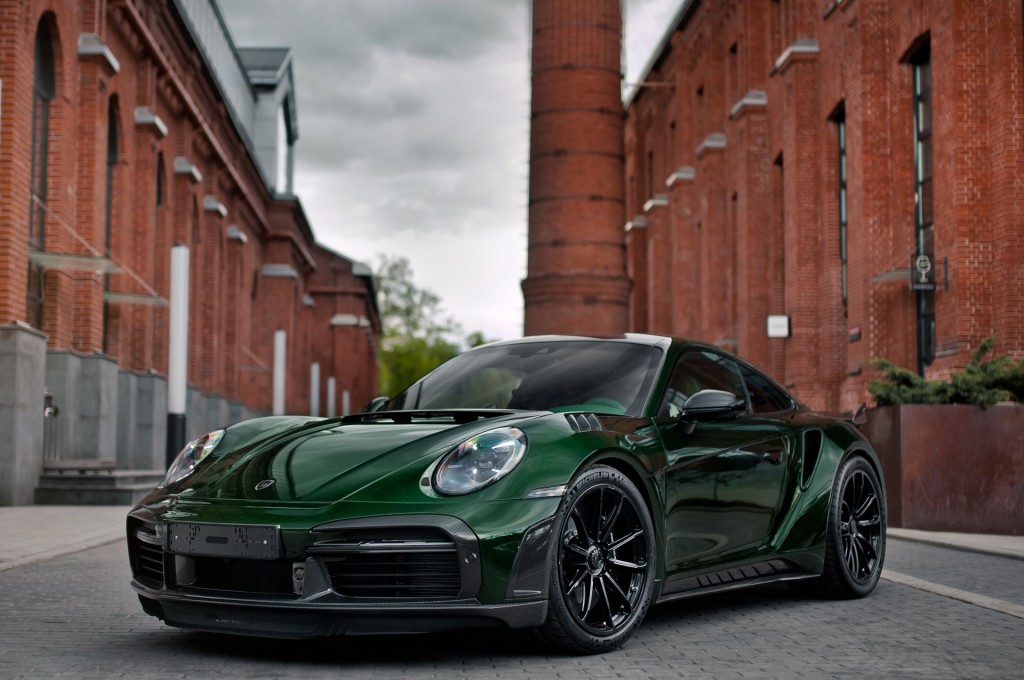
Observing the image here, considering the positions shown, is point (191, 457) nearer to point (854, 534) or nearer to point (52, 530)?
point (854, 534)

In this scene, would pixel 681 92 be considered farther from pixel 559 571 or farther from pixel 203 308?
pixel 559 571

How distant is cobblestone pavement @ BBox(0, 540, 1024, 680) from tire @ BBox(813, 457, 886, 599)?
3.9 inches

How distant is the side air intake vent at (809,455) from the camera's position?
6.53 metres

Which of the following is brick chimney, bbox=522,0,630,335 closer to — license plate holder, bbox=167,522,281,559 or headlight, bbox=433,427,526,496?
headlight, bbox=433,427,526,496

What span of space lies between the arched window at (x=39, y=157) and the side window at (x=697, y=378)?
14166 mm

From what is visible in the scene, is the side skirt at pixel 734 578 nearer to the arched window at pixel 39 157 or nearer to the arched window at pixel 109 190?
the arched window at pixel 39 157

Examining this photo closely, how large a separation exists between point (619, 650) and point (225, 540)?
5.14 ft

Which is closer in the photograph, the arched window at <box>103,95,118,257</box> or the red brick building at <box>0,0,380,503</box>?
the red brick building at <box>0,0,380,503</box>

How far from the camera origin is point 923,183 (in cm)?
2138

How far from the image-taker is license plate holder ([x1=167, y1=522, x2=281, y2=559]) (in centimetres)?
457

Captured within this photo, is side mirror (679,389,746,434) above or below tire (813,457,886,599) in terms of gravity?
above

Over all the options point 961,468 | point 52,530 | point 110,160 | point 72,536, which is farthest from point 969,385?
point 110,160

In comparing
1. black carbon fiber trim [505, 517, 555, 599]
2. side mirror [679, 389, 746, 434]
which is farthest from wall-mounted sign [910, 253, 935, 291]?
black carbon fiber trim [505, 517, 555, 599]

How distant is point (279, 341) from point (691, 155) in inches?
632
